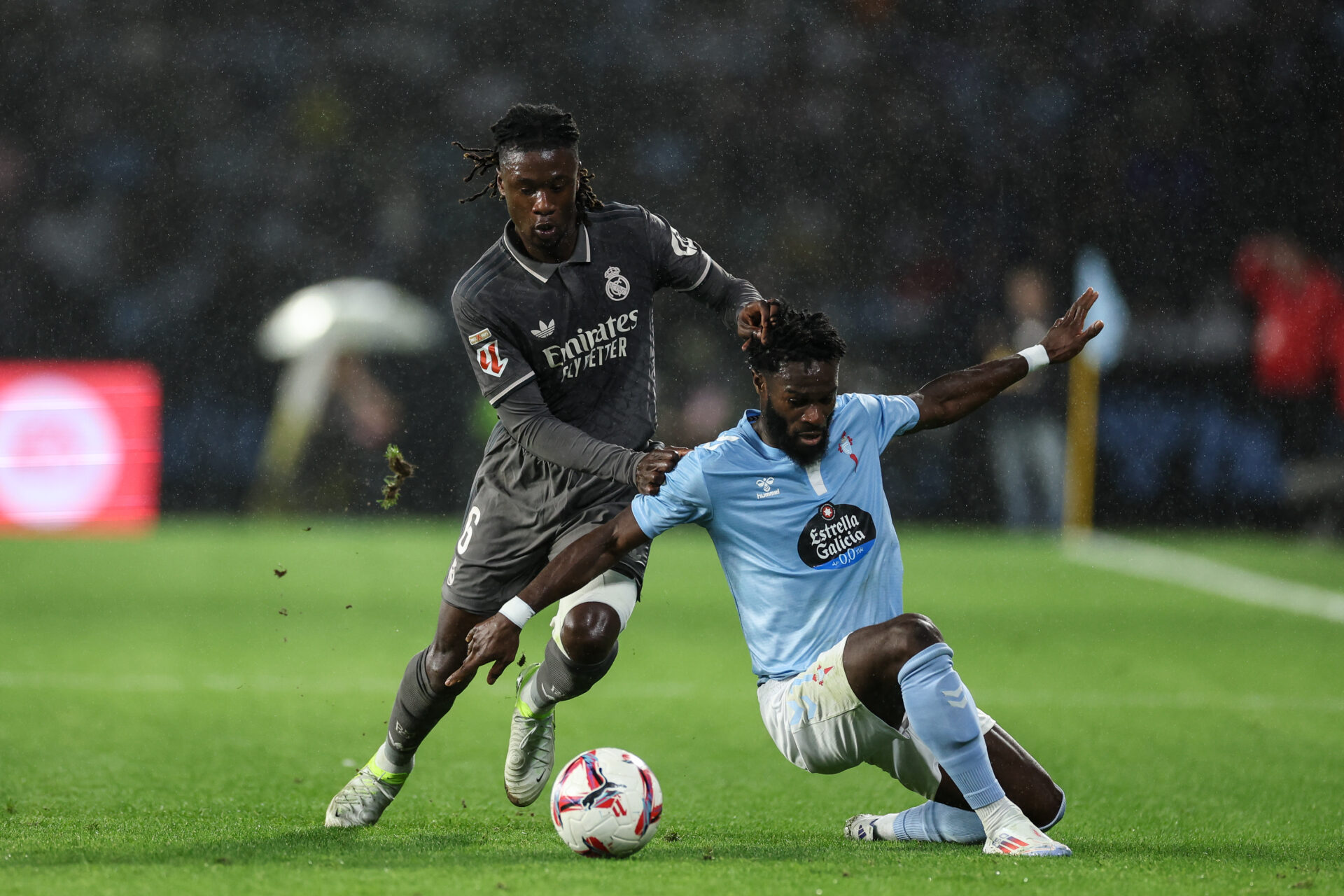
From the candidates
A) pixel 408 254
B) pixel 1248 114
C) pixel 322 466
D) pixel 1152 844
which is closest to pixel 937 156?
pixel 1248 114

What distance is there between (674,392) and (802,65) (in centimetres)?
343

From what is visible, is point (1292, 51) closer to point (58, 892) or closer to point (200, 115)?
point (200, 115)

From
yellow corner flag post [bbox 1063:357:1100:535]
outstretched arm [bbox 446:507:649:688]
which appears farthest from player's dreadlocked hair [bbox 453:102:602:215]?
yellow corner flag post [bbox 1063:357:1100:535]

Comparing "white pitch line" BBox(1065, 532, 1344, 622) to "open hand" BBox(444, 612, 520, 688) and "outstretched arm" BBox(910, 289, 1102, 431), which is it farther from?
"open hand" BBox(444, 612, 520, 688)

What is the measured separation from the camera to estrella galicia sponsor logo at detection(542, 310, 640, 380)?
4.30 metres

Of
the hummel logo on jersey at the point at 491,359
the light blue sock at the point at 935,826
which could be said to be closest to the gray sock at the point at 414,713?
the hummel logo on jersey at the point at 491,359

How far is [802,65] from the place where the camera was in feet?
44.4

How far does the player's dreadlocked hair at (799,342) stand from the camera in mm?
3727

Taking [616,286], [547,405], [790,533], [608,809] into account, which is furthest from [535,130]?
[608,809]

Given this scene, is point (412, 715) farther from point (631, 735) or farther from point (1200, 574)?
point (1200, 574)

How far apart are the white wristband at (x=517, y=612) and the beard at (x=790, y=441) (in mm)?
746

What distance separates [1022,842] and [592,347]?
1770mm

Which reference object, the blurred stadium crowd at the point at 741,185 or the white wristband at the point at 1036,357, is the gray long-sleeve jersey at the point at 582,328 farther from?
the blurred stadium crowd at the point at 741,185

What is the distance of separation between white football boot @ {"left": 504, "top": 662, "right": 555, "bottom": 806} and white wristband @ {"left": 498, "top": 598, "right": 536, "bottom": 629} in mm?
715
